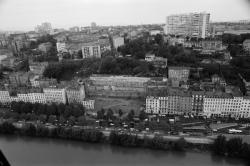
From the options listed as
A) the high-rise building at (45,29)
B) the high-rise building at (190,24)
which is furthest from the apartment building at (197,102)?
the high-rise building at (45,29)

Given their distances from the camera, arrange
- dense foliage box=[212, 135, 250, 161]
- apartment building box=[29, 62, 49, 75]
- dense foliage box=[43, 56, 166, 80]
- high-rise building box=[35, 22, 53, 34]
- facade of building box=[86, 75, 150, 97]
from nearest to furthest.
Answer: dense foliage box=[212, 135, 250, 161] < facade of building box=[86, 75, 150, 97] < dense foliage box=[43, 56, 166, 80] < apartment building box=[29, 62, 49, 75] < high-rise building box=[35, 22, 53, 34]

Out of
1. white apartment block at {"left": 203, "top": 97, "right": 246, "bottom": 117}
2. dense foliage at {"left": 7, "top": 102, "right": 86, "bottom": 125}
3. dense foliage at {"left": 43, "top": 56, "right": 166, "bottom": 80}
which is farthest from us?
dense foliage at {"left": 43, "top": 56, "right": 166, "bottom": 80}

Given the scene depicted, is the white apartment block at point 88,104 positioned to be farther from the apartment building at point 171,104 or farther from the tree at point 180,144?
the tree at point 180,144

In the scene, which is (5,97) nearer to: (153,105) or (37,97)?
(37,97)

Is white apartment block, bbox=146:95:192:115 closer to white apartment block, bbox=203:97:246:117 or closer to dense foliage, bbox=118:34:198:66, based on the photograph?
white apartment block, bbox=203:97:246:117

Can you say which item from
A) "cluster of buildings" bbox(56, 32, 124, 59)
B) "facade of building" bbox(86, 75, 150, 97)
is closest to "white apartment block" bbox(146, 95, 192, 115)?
"facade of building" bbox(86, 75, 150, 97)

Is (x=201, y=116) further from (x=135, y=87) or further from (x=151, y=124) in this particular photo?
(x=135, y=87)

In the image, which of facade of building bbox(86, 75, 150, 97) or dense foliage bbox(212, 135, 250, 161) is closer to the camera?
dense foliage bbox(212, 135, 250, 161)
